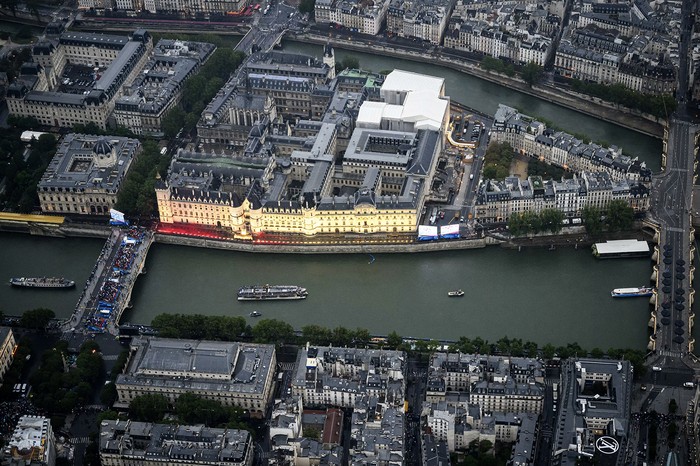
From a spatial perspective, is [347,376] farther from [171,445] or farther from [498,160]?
[498,160]

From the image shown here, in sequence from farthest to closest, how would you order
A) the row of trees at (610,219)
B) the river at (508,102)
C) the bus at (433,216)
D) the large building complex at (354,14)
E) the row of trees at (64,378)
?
the large building complex at (354,14)
the river at (508,102)
the bus at (433,216)
the row of trees at (610,219)
the row of trees at (64,378)

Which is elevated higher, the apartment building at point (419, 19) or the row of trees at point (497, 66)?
the apartment building at point (419, 19)

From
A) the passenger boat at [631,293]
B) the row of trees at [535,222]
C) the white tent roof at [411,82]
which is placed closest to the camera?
the passenger boat at [631,293]

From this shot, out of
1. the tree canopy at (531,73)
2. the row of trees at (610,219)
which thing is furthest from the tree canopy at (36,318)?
the tree canopy at (531,73)

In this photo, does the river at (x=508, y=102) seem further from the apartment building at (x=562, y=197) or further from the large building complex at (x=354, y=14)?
the apartment building at (x=562, y=197)

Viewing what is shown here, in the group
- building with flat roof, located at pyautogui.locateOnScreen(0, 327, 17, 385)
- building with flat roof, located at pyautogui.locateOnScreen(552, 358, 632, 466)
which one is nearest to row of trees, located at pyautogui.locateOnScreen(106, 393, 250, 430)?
building with flat roof, located at pyautogui.locateOnScreen(0, 327, 17, 385)

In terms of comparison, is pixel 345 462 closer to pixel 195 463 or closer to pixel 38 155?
pixel 195 463

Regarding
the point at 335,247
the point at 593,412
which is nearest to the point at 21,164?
the point at 335,247
